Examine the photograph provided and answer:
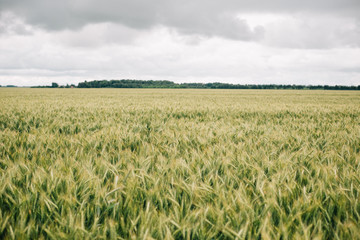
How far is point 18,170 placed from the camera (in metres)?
1.60

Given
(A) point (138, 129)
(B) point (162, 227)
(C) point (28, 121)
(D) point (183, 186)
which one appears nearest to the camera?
(B) point (162, 227)

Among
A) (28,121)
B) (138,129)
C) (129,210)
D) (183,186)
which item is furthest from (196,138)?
(28,121)

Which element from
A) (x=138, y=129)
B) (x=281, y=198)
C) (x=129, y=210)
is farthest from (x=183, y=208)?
(x=138, y=129)

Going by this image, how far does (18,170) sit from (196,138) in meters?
2.12

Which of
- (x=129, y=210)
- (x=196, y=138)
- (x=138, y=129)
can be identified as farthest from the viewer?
(x=138, y=129)

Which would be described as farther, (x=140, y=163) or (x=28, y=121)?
(x=28, y=121)

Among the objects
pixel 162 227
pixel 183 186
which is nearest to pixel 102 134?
pixel 183 186

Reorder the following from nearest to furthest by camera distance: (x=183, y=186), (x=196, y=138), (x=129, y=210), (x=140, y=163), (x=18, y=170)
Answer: (x=129, y=210), (x=183, y=186), (x=18, y=170), (x=140, y=163), (x=196, y=138)

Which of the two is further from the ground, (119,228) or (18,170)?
(18,170)

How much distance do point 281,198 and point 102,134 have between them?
268 cm

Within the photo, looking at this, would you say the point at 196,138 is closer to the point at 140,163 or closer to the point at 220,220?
the point at 140,163

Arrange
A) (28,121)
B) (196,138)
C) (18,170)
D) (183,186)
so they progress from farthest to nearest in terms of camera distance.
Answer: (28,121)
(196,138)
(18,170)
(183,186)

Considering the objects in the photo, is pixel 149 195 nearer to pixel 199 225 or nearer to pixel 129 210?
pixel 129 210

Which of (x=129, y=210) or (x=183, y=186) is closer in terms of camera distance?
(x=129, y=210)
